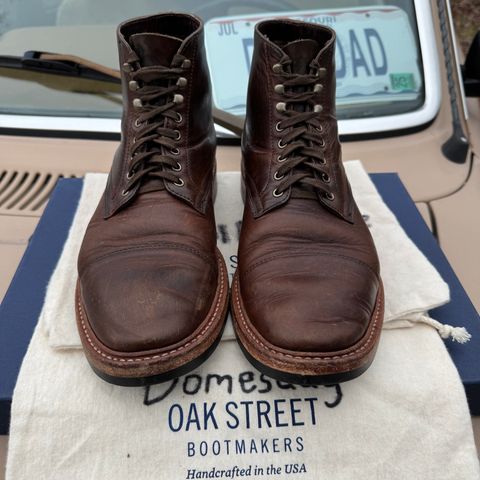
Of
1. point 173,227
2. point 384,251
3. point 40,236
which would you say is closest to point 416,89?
point 384,251

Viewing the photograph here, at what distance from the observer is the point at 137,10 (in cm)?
124

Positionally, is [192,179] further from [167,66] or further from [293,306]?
[293,306]

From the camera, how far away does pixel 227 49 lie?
3.77 ft

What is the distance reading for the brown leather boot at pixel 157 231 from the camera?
627mm

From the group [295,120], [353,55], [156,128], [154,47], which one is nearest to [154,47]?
[154,47]

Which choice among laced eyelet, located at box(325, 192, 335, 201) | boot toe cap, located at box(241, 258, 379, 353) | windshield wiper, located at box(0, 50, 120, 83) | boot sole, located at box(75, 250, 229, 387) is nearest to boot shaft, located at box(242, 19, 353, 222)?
laced eyelet, located at box(325, 192, 335, 201)

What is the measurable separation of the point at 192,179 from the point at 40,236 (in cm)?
32

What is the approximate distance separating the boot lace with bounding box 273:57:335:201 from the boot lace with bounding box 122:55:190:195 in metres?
0.16

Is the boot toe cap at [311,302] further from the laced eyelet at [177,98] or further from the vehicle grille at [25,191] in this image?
the vehicle grille at [25,191]

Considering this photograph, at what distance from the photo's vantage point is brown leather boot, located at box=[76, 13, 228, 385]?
0.63 m

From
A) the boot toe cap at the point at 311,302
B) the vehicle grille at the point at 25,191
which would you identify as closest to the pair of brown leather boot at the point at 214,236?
the boot toe cap at the point at 311,302

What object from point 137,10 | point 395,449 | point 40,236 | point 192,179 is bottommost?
point 395,449

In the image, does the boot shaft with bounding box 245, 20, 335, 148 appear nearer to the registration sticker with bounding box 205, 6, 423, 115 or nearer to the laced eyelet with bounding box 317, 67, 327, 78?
the laced eyelet with bounding box 317, 67, 327, 78

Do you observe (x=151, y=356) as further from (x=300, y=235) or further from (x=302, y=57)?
(x=302, y=57)
